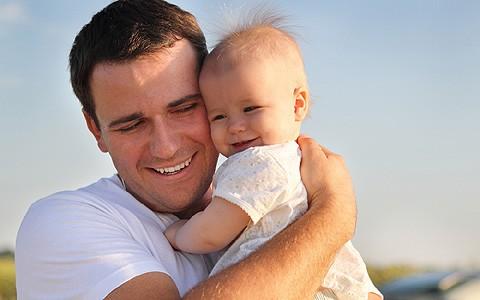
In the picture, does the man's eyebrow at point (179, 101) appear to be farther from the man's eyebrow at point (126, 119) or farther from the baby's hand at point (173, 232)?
the baby's hand at point (173, 232)

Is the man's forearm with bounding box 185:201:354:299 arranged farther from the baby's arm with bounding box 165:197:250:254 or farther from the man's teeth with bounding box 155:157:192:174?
the man's teeth with bounding box 155:157:192:174

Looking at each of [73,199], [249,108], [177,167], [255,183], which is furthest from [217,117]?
[73,199]

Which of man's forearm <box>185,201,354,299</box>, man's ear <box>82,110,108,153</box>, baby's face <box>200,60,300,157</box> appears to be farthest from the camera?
man's ear <box>82,110,108,153</box>

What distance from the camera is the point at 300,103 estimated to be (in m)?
3.50

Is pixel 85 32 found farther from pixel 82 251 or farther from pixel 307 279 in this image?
pixel 307 279

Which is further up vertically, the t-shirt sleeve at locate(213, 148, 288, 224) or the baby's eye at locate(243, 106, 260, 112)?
the baby's eye at locate(243, 106, 260, 112)

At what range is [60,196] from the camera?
135 inches

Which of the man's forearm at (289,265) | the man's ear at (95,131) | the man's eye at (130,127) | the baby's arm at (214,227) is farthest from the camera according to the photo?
the man's ear at (95,131)

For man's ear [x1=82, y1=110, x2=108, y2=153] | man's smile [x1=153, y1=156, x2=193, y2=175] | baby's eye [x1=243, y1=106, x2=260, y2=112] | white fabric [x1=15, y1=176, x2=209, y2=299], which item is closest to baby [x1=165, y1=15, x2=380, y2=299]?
baby's eye [x1=243, y1=106, x2=260, y2=112]

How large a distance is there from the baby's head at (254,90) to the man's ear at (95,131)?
0.62 metres

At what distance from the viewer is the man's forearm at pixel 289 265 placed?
2941 mm

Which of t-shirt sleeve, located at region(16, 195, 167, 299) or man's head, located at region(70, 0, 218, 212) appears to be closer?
t-shirt sleeve, located at region(16, 195, 167, 299)

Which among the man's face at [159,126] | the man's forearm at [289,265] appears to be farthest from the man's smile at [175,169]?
the man's forearm at [289,265]

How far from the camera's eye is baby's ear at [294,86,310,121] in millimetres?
3482
